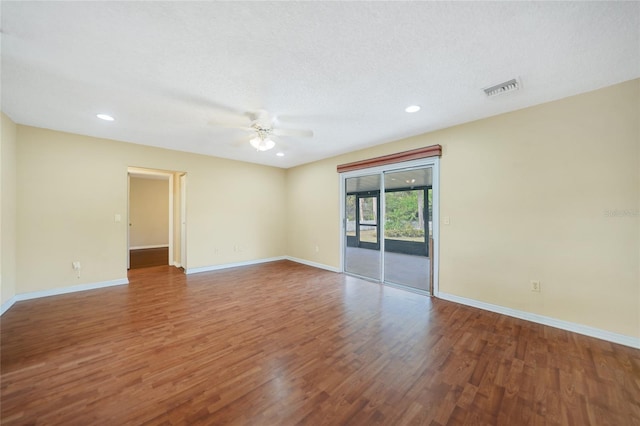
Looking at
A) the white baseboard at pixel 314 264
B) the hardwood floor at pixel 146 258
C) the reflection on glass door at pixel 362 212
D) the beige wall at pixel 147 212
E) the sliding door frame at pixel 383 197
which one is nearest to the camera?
the sliding door frame at pixel 383 197

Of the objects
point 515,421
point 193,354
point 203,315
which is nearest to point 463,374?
point 515,421

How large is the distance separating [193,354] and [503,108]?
4.36 metres

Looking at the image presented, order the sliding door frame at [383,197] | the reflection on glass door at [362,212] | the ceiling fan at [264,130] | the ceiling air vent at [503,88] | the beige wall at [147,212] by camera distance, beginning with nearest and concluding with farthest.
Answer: the ceiling air vent at [503,88] → the ceiling fan at [264,130] → the sliding door frame at [383,197] → the reflection on glass door at [362,212] → the beige wall at [147,212]

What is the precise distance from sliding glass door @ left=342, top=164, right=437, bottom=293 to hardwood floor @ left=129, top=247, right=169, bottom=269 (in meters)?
4.83

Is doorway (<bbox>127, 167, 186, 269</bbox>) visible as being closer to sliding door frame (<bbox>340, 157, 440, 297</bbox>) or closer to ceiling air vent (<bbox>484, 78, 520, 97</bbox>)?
sliding door frame (<bbox>340, 157, 440, 297</bbox>)

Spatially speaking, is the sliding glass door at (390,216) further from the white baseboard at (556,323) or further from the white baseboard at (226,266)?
the white baseboard at (226,266)

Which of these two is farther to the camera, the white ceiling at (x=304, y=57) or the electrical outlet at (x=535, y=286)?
the electrical outlet at (x=535, y=286)

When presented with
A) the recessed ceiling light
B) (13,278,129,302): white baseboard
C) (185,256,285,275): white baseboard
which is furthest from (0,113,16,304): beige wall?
(185,256,285,275): white baseboard

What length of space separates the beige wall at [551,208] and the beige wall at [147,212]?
8.83 metres

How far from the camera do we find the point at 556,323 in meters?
2.63

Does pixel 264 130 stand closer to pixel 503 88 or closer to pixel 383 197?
pixel 383 197

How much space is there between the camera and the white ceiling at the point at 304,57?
1490 mm

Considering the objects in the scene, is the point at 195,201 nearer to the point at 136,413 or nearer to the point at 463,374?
the point at 136,413

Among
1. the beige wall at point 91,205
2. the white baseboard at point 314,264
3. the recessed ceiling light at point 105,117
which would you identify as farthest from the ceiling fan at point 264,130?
the white baseboard at point 314,264
